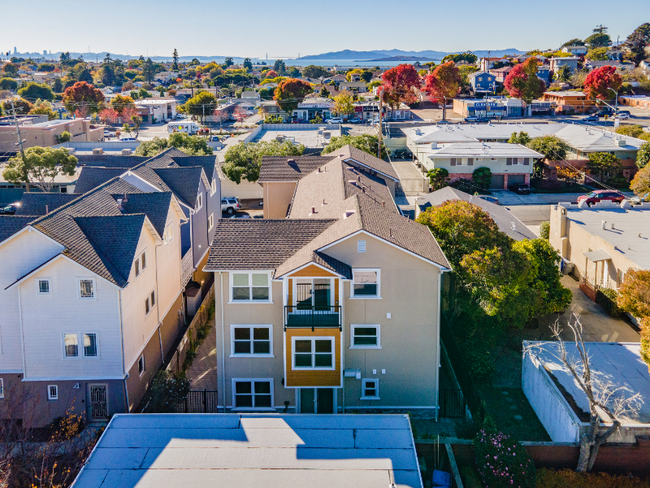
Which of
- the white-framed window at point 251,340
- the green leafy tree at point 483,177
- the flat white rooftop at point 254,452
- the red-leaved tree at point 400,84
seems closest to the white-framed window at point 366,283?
the white-framed window at point 251,340

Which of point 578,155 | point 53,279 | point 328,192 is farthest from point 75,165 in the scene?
point 578,155

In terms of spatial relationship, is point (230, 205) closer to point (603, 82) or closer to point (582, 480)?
point (582, 480)

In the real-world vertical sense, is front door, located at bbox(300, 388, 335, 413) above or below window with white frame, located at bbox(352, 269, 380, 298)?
below

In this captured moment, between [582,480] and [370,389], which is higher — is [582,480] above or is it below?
below

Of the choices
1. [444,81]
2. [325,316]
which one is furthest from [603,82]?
[325,316]

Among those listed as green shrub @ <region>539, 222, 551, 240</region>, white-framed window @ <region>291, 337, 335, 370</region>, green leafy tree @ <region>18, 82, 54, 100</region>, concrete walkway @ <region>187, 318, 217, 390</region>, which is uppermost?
green leafy tree @ <region>18, 82, 54, 100</region>

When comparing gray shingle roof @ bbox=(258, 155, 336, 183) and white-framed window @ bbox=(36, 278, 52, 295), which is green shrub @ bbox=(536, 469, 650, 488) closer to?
white-framed window @ bbox=(36, 278, 52, 295)

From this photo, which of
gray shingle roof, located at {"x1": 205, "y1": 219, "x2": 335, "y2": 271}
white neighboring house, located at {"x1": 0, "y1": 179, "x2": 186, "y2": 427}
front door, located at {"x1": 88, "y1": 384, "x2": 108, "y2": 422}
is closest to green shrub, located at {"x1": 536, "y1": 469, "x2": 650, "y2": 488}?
gray shingle roof, located at {"x1": 205, "y1": 219, "x2": 335, "y2": 271}
